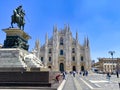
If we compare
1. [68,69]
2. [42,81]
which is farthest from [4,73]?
[68,69]

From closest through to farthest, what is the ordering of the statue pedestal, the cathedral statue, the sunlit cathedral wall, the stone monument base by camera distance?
the stone monument base < the statue pedestal < the cathedral statue < the sunlit cathedral wall

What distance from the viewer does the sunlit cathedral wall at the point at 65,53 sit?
3091 inches

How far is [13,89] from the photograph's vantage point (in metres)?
11.6

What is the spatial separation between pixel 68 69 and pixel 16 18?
198ft

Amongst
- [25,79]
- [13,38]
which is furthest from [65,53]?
[25,79]

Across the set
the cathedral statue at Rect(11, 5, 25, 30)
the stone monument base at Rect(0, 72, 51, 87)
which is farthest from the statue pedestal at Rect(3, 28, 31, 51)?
the stone monument base at Rect(0, 72, 51, 87)

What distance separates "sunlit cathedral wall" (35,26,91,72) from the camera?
78.5 m

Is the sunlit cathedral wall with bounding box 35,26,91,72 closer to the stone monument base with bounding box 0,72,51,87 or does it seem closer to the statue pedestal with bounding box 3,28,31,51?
the statue pedestal with bounding box 3,28,31,51

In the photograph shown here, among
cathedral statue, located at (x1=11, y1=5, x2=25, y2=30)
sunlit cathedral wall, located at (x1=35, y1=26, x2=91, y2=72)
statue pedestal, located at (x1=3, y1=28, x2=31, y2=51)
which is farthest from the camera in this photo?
sunlit cathedral wall, located at (x1=35, y1=26, x2=91, y2=72)

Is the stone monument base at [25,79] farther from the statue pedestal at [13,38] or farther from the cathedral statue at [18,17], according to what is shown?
the cathedral statue at [18,17]

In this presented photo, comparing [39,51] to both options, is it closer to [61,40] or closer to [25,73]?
[61,40]

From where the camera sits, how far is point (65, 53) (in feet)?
261

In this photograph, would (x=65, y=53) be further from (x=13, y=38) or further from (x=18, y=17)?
(x=13, y=38)

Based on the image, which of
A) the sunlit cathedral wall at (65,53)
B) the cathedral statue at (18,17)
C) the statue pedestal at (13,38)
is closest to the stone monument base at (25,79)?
the statue pedestal at (13,38)
